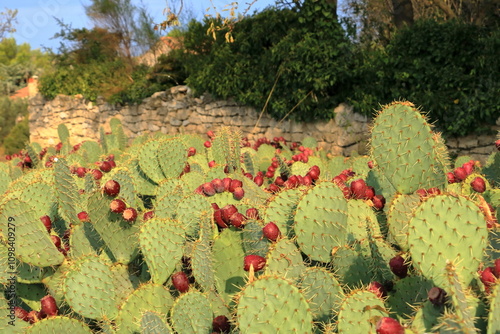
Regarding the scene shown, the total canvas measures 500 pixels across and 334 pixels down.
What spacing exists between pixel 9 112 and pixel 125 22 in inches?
374

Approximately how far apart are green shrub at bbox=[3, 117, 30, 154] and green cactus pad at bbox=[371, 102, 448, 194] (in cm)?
1693

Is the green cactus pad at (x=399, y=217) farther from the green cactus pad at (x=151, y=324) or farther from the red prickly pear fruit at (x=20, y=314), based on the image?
the red prickly pear fruit at (x=20, y=314)

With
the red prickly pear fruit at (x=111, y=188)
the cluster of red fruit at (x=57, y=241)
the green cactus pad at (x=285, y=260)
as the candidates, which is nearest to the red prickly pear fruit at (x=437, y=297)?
the green cactus pad at (x=285, y=260)

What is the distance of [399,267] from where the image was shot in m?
1.69

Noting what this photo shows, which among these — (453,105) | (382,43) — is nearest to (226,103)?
(382,43)

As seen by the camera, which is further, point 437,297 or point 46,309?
point 46,309

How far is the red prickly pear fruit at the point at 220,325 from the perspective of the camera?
184 cm

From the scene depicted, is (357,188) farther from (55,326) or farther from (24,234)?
(24,234)

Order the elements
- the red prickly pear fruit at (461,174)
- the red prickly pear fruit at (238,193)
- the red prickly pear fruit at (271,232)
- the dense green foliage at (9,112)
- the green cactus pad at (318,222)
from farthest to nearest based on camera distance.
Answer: the dense green foliage at (9,112) < the red prickly pear fruit at (461,174) < the red prickly pear fruit at (238,193) < the green cactus pad at (318,222) < the red prickly pear fruit at (271,232)

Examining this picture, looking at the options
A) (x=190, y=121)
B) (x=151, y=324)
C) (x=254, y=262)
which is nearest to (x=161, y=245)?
(x=151, y=324)

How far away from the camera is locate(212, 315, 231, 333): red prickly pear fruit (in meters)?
1.84

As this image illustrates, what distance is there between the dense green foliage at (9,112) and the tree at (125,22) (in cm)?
806

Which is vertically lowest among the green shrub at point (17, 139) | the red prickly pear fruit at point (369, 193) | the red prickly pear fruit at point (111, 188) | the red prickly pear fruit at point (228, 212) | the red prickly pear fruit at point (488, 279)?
the red prickly pear fruit at point (488, 279)

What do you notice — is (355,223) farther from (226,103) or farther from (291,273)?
(226,103)
